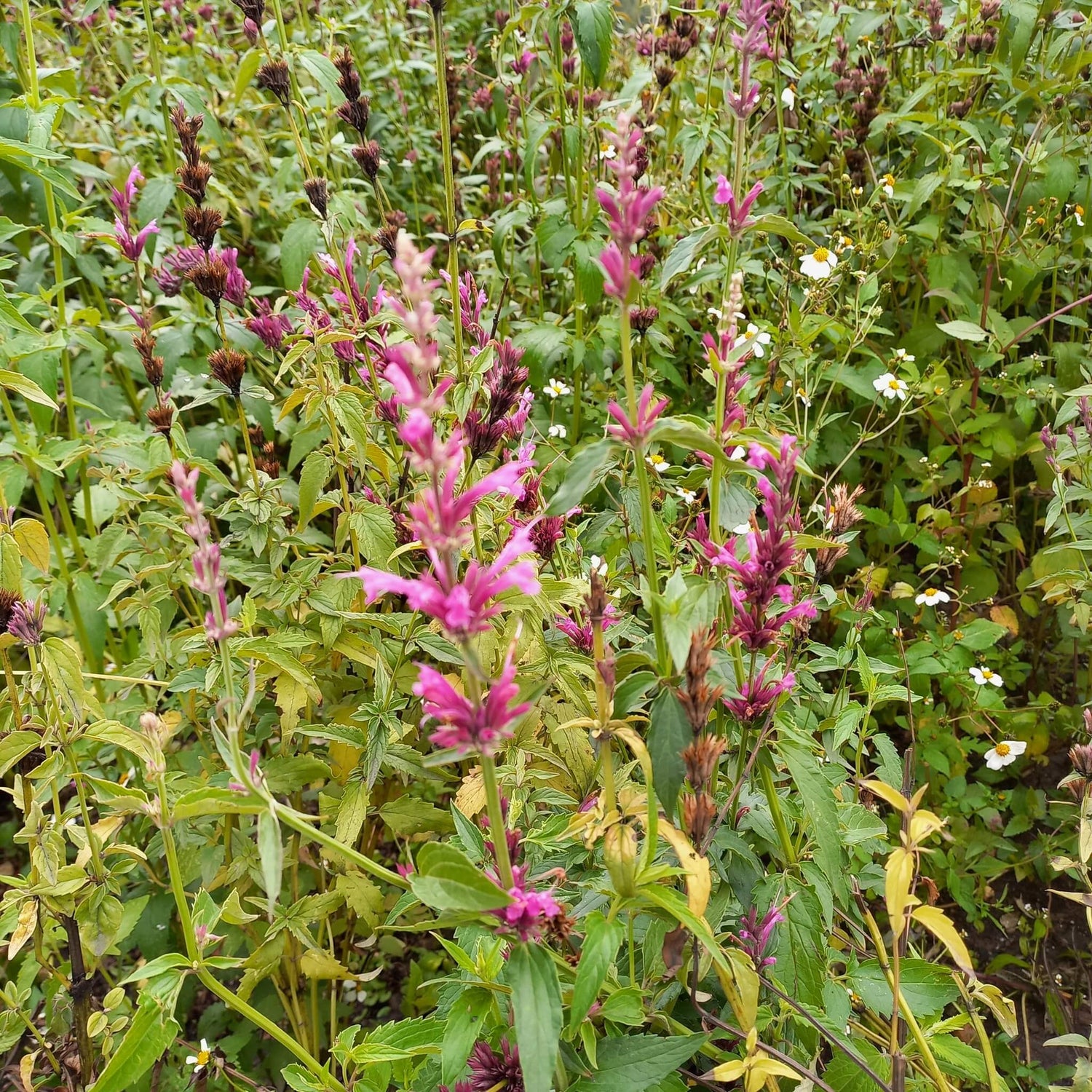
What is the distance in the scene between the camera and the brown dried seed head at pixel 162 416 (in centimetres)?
176

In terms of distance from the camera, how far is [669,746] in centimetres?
94

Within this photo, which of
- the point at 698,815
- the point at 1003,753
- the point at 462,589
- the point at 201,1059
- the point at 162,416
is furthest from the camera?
the point at 1003,753

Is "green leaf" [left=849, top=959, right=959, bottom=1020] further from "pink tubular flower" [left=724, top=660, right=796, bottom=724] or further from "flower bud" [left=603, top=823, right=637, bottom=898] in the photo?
"flower bud" [left=603, top=823, right=637, bottom=898]

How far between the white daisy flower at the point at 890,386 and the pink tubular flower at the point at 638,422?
5.09 feet

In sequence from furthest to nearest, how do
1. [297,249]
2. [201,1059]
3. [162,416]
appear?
[297,249] → [162,416] → [201,1059]

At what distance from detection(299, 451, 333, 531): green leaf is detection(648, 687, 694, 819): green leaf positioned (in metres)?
0.94

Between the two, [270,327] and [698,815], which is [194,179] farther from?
[698,815]

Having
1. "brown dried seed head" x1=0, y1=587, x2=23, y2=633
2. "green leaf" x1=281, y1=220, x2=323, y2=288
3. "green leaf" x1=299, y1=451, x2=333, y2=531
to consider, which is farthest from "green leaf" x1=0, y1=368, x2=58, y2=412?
"green leaf" x1=281, y1=220, x2=323, y2=288

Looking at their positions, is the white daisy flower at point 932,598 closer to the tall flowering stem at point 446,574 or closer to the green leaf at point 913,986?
the green leaf at point 913,986

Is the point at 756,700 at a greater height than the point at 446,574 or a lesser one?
lesser

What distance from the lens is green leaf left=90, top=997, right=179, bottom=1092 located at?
0.92 metres

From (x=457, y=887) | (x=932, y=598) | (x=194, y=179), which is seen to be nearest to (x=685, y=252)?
(x=457, y=887)

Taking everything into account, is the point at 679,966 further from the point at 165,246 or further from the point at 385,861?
the point at 165,246

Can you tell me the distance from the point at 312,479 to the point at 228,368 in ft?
0.91
